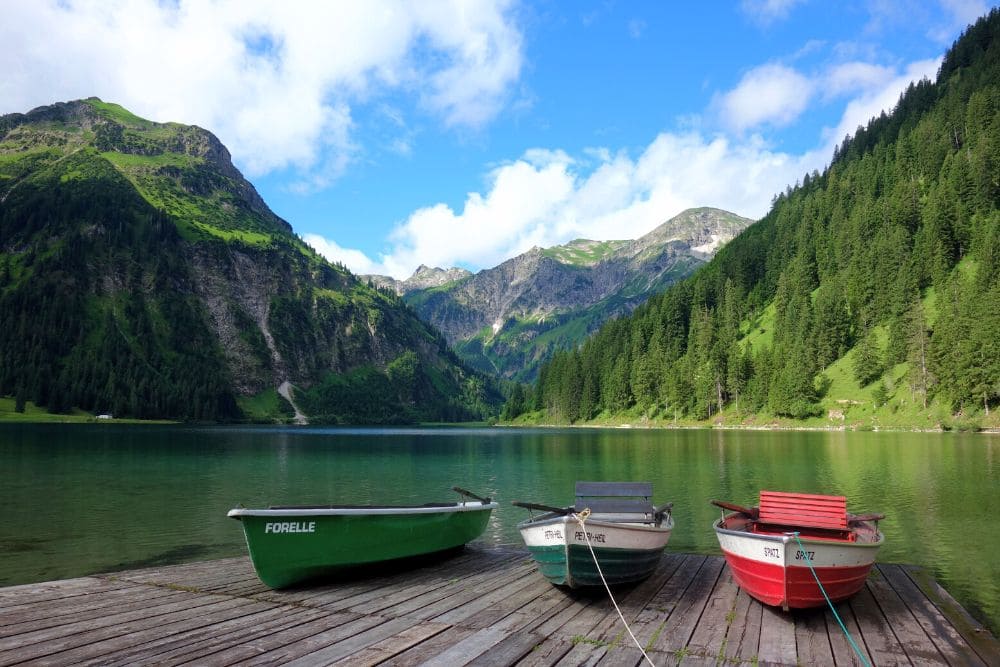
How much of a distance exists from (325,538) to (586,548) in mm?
7197

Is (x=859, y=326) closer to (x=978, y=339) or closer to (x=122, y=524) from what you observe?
(x=978, y=339)

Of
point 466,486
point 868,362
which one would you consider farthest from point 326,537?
point 868,362

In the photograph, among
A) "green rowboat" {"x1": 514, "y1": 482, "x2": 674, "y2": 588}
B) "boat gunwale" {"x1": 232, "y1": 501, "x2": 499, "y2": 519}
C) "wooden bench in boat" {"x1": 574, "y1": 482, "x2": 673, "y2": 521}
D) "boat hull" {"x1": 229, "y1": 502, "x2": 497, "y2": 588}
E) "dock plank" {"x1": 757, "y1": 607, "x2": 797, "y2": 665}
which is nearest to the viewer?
"dock plank" {"x1": 757, "y1": 607, "x2": 797, "y2": 665}

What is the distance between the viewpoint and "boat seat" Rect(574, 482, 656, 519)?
1886cm

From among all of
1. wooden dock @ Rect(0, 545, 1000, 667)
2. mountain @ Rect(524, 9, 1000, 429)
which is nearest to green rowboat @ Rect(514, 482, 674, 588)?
wooden dock @ Rect(0, 545, 1000, 667)

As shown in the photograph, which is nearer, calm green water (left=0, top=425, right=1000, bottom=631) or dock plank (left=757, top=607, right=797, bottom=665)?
dock plank (left=757, top=607, right=797, bottom=665)

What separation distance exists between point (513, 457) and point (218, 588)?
63.9 m

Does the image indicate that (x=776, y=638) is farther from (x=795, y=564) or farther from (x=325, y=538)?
(x=325, y=538)

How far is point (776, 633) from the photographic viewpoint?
12844mm

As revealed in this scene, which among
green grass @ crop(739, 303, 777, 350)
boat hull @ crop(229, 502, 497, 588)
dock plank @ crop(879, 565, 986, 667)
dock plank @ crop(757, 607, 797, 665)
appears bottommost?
dock plank @ crop(879, 565, 986, 667)

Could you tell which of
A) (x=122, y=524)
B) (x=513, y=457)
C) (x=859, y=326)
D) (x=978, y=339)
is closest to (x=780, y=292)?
(x=859, y=326)

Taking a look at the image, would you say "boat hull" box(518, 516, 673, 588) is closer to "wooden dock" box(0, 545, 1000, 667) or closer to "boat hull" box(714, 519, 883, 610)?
"wooden dock" box(0, 545, 1000, 667)

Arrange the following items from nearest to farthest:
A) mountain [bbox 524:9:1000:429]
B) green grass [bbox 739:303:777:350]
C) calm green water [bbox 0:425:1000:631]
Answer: calm green water [bbox 0:425:1000:631]
mountain [bbox 524:9:1000:429]
green grass [bbox 739:303:777:350]

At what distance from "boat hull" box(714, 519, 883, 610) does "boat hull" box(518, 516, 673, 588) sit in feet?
8.20
